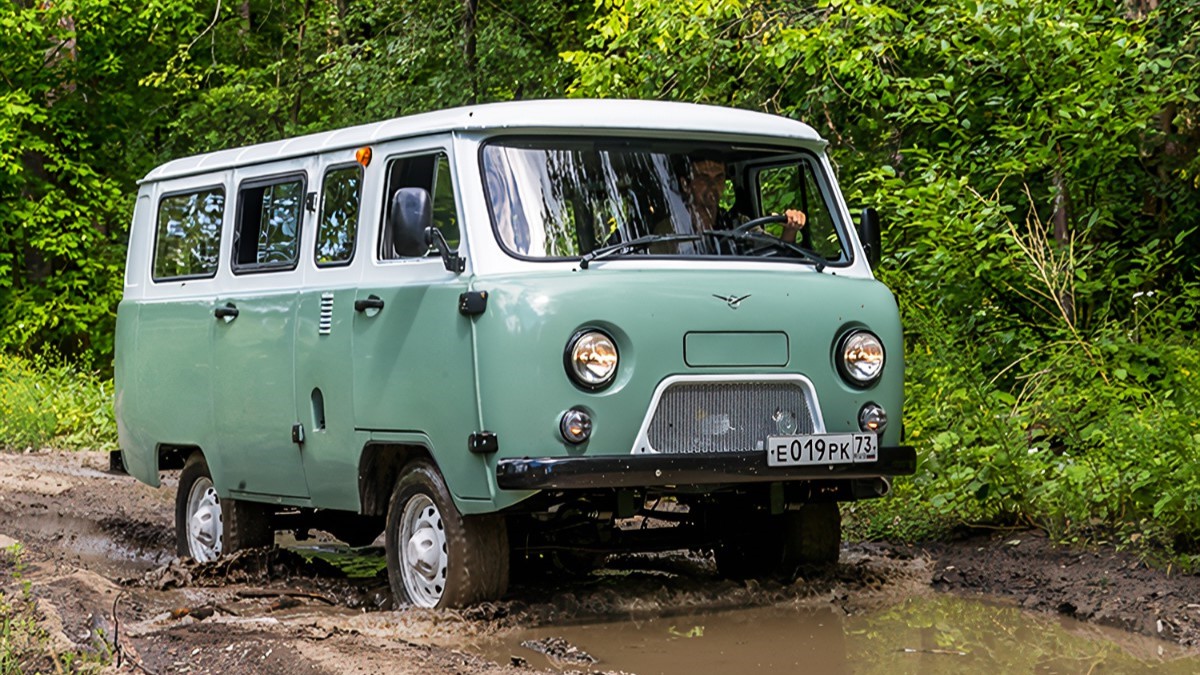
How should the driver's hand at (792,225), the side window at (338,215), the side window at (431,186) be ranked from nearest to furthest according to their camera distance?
1. the side window at (431,186)
2. the driver's hand at (792,225)
3. the side window at (338,215)

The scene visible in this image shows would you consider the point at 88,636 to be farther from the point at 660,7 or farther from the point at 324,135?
the point at 660,7

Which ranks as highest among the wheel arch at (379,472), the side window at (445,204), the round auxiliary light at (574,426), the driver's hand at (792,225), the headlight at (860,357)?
the side window at (445,204)

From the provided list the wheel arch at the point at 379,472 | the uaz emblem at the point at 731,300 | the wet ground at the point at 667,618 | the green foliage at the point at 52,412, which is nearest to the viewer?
the wet ground at the point at 667,618

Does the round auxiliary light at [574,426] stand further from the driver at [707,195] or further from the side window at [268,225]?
the side window at [268,225]

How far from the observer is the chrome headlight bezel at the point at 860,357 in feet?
25.6

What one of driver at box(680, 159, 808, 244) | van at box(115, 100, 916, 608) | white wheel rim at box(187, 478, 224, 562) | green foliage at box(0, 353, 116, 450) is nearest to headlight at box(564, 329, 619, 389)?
van at box(115, 100, 916, 608)

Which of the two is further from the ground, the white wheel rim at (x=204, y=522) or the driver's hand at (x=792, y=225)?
the driver's hand at (x=792, y=225)

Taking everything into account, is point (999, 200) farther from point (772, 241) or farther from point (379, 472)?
point (379, 472)

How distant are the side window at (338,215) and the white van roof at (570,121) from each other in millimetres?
152

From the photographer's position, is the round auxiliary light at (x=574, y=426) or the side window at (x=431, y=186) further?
the side window at (x=431, y=186)

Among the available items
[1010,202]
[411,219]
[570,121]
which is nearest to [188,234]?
[411,219]

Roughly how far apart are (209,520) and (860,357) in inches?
164

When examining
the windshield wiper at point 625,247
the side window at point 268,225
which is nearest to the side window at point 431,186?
the windshield wiper at point 625,247

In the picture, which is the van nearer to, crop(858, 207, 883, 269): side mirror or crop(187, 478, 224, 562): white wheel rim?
crop(858, 207, 883, 269): side mirror
